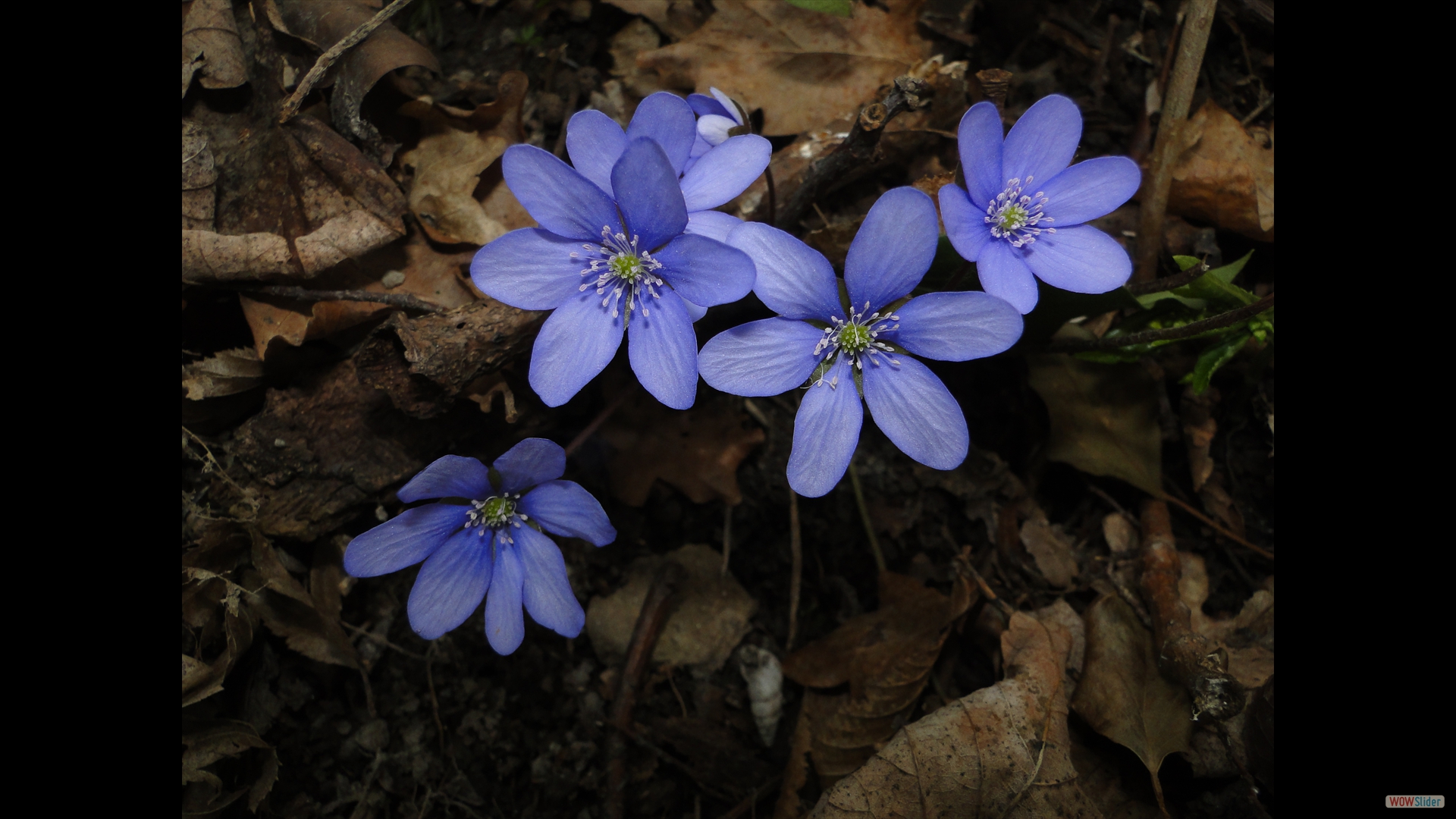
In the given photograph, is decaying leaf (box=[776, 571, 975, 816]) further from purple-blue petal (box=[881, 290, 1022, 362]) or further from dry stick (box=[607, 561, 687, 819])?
purple-blue petal (box=[881, 290, 1022, 362])

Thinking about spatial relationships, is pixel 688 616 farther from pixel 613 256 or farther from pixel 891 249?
pixel 891 249

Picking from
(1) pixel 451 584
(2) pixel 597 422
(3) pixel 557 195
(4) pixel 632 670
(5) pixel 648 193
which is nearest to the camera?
(5) pixel 648 193

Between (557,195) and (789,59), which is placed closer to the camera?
(557,195)

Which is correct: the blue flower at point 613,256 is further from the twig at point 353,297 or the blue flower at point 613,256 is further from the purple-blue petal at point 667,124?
the twig at point 353,297

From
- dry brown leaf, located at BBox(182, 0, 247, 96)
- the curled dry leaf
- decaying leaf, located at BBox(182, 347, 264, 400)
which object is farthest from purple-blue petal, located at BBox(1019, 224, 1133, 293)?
dry brown leaf, located at BBox(182, 0, 247, 96)

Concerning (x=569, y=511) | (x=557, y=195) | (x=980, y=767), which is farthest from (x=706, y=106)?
(x=980, y=767)

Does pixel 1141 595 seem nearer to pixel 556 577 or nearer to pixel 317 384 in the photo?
pixel 556 577

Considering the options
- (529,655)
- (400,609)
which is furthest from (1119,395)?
(400,609)
